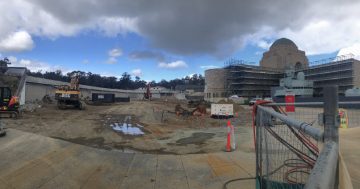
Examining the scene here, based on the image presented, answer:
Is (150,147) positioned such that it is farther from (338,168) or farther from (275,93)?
(275,93)

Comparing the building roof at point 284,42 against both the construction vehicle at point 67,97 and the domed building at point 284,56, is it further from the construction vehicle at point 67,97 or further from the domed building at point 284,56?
the construction vehicle at point 67,97

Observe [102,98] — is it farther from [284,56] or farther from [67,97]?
[284,56]

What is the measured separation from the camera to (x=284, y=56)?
150 meters

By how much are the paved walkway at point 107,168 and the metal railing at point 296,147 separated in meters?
3.28

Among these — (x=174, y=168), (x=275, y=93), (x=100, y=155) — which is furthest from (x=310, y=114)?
(x=275, y=93)

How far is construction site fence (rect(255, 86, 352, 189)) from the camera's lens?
2.14m

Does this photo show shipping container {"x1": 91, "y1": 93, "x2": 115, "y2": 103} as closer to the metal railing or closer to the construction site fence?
the construction site fence

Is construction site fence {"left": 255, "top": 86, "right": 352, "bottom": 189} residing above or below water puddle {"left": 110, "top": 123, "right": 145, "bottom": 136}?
above

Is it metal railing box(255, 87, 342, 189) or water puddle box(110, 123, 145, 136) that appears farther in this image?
water puddle box(110, 123, 145, 136)

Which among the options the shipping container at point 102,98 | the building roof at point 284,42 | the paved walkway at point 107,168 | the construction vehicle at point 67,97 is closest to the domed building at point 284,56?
the building roof at point 284,42

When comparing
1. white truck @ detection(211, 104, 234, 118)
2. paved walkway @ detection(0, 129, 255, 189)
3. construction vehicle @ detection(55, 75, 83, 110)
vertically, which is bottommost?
paved walkway @ detection(0, 129, 255, 189)

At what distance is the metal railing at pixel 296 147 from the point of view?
221 cm

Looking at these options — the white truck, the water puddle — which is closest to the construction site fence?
the water puddle

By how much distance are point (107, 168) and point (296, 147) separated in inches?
317
